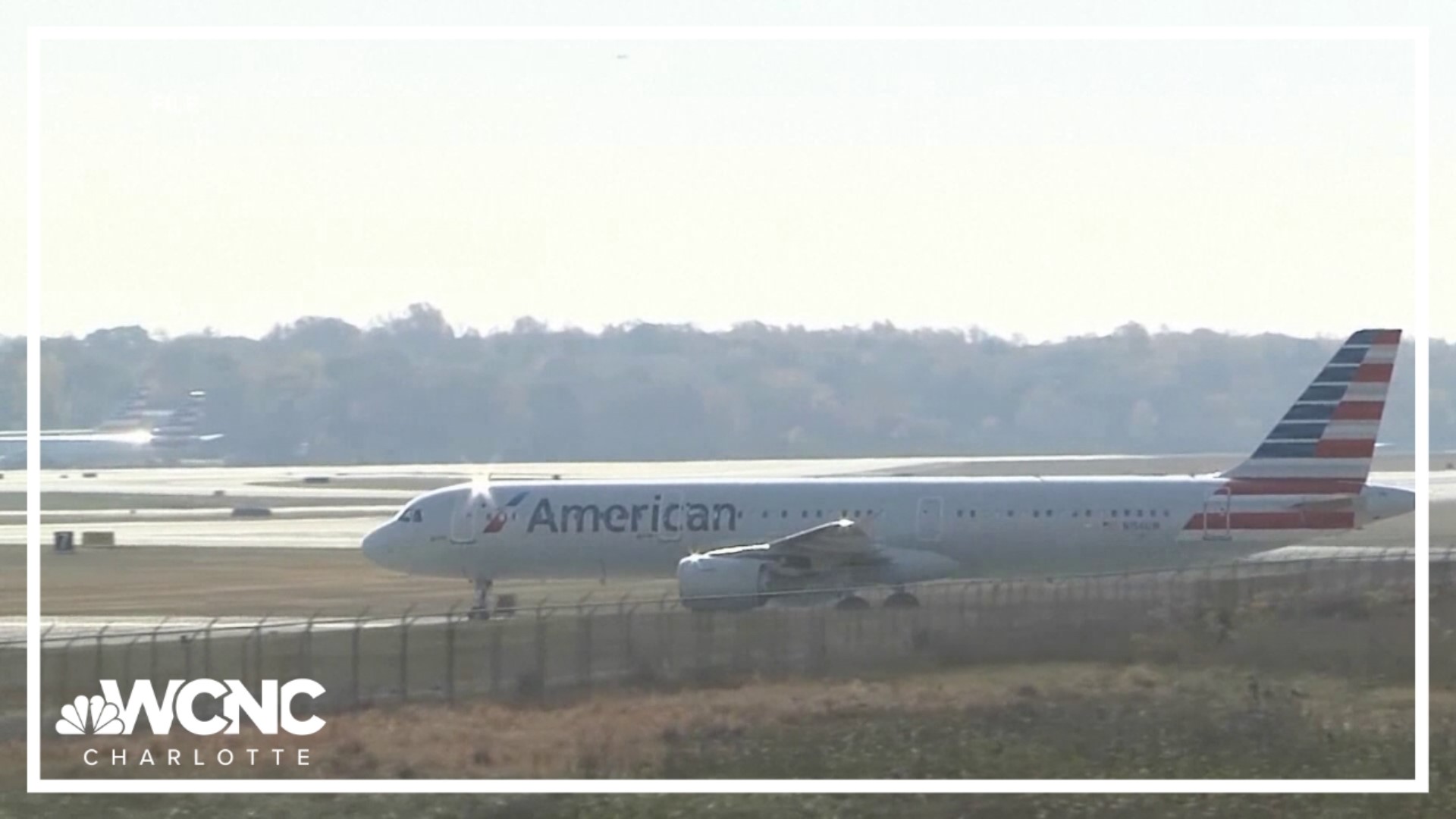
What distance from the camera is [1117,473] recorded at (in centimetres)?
3250

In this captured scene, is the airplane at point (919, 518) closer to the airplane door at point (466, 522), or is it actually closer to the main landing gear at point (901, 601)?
the airplane door at point (466, 522)

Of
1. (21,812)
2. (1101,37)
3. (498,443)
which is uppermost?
(1101,37)

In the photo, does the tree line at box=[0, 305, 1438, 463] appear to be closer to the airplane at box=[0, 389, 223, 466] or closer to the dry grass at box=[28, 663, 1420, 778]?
the airplane at box=[0, 389, 223, 466]

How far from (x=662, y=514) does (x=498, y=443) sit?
2.69 metres

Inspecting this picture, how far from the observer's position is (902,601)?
2498 cm

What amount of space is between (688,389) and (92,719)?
11.6 metres

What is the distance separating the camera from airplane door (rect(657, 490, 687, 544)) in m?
31.2

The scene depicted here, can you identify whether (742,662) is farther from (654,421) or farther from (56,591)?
(56,591)

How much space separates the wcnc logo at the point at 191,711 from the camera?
1451 cm

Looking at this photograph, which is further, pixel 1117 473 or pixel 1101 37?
pixel 1117 473

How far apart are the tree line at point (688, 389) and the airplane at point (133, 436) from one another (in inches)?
16.5

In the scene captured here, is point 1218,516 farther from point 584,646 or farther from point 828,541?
point 584,646

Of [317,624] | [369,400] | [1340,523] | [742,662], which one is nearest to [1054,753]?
[742,662]

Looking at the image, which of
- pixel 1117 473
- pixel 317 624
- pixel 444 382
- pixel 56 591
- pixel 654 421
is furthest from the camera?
pixel 1117 473
